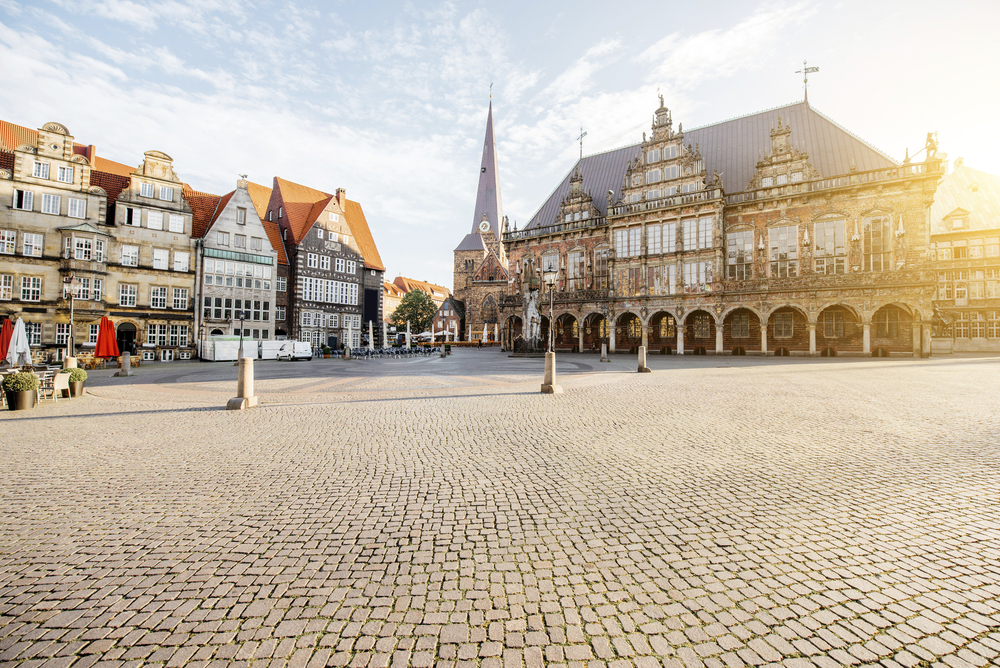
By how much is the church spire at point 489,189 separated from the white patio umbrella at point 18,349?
6577 centimetres

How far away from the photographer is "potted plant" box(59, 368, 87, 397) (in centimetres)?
1127

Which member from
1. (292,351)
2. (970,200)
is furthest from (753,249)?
(292,351)

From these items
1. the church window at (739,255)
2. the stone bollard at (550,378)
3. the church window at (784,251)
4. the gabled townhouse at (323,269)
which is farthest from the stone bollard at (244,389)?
the church window at (784,251)

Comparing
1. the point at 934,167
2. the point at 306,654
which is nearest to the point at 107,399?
the point at 306,654

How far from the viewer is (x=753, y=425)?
7.20m

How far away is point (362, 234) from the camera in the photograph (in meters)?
48.9

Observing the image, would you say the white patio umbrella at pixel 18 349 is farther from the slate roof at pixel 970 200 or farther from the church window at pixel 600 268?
the slate roof at pixel 970 200

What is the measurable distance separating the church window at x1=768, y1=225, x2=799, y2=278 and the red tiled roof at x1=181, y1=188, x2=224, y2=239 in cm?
4289

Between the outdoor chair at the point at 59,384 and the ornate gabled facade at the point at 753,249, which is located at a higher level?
the ornate gabled facade at the point at 753,249

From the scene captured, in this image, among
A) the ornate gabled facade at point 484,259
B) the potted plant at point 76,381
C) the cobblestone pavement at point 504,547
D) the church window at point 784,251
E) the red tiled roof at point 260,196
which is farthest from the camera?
the ornate gabled facade at point 484,259

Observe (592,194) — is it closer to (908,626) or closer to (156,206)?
(156,206)

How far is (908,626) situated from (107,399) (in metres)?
14.9

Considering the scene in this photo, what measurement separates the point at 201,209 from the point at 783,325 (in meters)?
46.4

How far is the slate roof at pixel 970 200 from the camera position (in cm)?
4062
